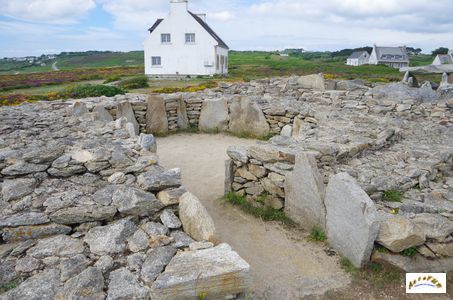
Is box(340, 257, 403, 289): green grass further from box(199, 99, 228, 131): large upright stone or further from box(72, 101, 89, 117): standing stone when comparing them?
box(199, 99, 228, 131): large upright stone

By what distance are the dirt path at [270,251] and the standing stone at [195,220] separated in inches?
10.2

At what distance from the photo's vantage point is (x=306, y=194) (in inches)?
231

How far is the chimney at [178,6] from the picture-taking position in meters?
38.0

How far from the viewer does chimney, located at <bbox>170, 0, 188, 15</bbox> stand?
37969 mm

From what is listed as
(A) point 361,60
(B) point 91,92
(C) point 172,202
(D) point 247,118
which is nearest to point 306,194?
(C) point 172,202

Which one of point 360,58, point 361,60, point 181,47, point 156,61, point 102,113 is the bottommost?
point 102,113

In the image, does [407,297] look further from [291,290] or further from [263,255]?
[263,255]

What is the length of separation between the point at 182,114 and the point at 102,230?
31.0 ft

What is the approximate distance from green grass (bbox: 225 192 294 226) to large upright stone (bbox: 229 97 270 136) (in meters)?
5.32

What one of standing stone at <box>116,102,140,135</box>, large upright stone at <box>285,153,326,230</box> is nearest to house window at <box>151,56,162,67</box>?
standing stone at <box>116,102,140,135</box>

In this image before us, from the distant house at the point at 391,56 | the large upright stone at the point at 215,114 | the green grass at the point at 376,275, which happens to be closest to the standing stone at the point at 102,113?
the large upright stone at the point at 215,114

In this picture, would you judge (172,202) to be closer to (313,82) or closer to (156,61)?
(313,82)

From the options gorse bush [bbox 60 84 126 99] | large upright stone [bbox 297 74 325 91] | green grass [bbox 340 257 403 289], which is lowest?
green grass [bbox 340 257 403 289]

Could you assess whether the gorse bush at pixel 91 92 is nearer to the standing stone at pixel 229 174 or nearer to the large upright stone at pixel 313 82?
the large upright stone at pixel 313 82
